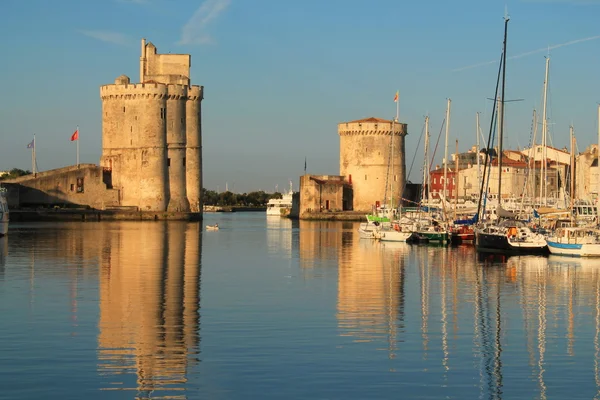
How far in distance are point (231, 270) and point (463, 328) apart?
10.9 metres

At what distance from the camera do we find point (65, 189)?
61.5 m

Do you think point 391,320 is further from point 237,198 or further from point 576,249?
point 237,198

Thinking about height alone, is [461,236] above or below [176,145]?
below

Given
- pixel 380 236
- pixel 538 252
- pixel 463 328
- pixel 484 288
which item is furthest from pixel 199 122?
pixel 463 328

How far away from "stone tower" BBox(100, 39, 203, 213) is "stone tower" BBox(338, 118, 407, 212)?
12.0 metres

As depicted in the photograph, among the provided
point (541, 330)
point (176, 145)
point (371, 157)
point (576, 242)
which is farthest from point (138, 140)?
point (541, 330)

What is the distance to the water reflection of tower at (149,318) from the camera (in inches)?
443

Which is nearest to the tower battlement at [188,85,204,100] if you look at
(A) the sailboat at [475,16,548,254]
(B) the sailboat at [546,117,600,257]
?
(A) the sailboat at [475,16,548,254]

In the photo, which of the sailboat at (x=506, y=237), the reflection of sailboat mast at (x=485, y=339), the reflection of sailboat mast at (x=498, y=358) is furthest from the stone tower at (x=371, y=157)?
the reflection of sailboat mast at (x=498, y=358)

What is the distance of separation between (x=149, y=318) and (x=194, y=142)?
158 ft

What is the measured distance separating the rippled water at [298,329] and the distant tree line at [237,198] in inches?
5046

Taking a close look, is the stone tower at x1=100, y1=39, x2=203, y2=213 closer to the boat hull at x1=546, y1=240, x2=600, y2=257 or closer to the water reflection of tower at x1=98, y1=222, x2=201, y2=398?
the water reflection of tower at x1=98, y1=222, x2=201, y2=398

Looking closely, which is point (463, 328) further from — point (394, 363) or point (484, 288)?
point (484, 288)

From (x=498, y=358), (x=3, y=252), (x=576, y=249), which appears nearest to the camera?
(x=498, y=358)
